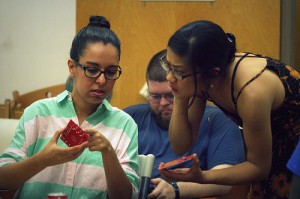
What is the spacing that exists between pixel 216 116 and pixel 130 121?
56 cm

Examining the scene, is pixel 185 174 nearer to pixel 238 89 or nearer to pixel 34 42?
pixel 238 89

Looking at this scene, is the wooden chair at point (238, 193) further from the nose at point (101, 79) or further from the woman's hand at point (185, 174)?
the nose at point (101, 79)

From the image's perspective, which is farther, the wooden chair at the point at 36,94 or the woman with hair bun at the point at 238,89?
the wooden chair at the point at 36,94

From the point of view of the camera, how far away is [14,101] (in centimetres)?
363

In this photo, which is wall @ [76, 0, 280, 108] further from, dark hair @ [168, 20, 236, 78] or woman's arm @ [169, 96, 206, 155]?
dark hair @ [168, 20, 236, 78]

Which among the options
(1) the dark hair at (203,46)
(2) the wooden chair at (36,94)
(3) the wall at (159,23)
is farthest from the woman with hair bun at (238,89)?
(2) the wooden chair at (36,94)

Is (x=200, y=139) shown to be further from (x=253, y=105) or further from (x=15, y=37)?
(x=15, y=37)

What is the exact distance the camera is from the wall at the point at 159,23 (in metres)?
2.72

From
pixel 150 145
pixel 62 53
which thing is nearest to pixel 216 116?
pixel 150 145

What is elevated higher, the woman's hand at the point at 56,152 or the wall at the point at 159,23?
the wall at the point at 159,23

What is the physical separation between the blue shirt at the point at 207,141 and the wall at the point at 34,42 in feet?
6.19

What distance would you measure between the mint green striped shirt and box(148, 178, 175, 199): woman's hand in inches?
5.1

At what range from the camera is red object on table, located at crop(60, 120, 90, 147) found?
1.26m

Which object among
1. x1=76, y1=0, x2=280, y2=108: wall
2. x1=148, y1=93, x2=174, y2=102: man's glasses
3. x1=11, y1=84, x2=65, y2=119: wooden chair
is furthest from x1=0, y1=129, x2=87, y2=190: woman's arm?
x1=11, y1=84, x2=65, y2=119: wooden chair
